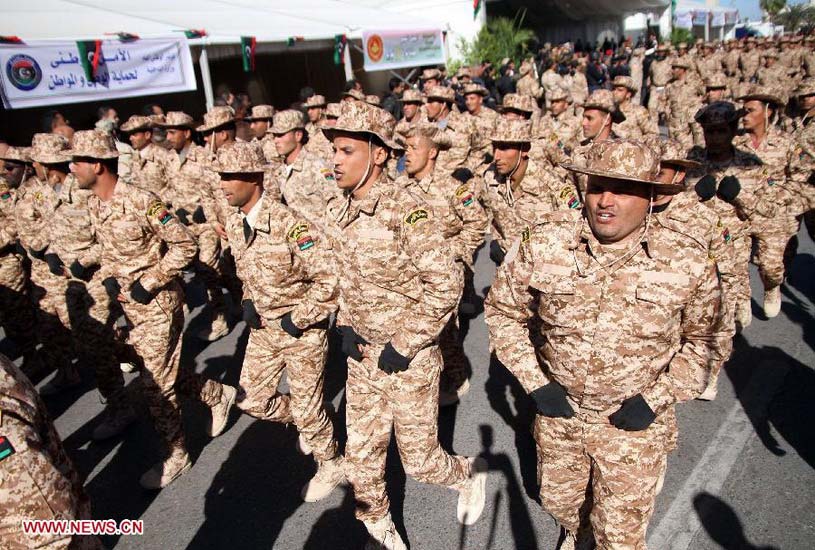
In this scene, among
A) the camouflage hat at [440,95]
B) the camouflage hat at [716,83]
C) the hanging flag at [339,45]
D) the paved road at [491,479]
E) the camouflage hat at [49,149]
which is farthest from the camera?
the hanging flag at [339,45]

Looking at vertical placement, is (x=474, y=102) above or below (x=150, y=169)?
above

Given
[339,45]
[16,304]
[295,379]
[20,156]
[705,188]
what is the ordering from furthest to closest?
[339,45] < [20,156] < [16,304] < [705,188] < [295,379]

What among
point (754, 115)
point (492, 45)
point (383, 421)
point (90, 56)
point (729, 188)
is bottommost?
point (383, 421)

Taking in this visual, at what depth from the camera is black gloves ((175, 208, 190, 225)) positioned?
7152mm

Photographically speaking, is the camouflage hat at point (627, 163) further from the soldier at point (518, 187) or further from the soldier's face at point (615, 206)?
the soldier at point (518, 187)

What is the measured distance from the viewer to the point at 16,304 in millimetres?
6078

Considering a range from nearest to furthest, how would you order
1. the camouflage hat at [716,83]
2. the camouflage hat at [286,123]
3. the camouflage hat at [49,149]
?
the camouflage hat at [49,149] → the camouflage hat at [286,123] → the camouflage hat at [716,83]

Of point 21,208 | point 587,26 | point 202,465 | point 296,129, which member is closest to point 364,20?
point 296,129

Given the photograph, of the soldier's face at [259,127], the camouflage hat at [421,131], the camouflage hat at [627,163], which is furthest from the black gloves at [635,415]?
the soldier's face at [259,127]

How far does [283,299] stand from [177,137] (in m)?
4.98

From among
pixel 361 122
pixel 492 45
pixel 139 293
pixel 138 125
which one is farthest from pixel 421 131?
pixel 492 45

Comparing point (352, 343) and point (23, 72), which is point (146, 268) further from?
point (23, 72)

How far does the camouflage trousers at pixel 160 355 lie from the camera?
4254mm

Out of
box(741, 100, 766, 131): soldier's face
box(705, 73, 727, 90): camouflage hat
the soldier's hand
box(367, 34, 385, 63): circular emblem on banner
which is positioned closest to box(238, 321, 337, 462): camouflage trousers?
the soldier's hand
